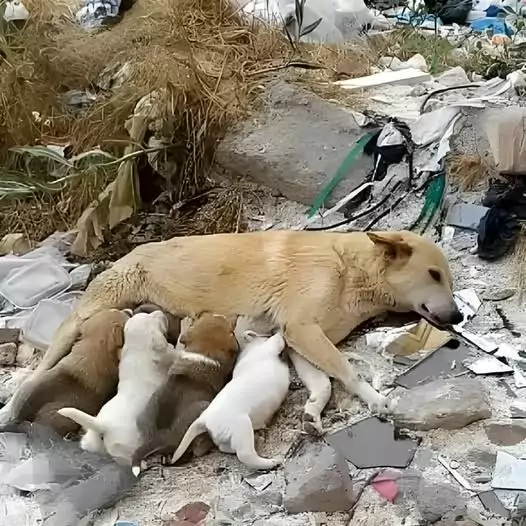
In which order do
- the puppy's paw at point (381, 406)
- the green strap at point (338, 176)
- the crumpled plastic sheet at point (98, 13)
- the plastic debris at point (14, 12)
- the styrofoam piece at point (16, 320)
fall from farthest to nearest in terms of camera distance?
the crumpled plastic sheet at point (98, 13) < the plastic debris at point (14, 12) < the green strap at point (338, 176) < the styrofoam piece at point (16, 320) < the puppy's paw at point (381, 406)

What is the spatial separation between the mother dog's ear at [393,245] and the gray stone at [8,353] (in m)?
1.25

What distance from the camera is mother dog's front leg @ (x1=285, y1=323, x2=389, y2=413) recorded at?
8.56ft

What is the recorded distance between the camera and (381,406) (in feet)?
8.46

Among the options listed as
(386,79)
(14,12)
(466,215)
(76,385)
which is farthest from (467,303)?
(14,12)

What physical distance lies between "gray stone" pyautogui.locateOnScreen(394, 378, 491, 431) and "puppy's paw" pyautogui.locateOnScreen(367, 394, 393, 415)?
24 mm

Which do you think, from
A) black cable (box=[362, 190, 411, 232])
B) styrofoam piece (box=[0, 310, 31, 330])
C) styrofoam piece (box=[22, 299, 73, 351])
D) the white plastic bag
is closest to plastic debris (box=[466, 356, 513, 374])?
black cable (box=[362, 190, 411, 232])

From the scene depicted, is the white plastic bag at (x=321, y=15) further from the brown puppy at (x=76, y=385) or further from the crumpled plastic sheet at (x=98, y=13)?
the brown puppy at (x=76, y=385)

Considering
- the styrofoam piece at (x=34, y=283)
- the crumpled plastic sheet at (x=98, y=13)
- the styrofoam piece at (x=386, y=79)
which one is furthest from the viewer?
the crumpled plastic sheet at (x=98, y=13)

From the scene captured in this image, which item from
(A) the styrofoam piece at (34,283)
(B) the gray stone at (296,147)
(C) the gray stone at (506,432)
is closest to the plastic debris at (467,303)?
(C) the gray stone at (506,432)

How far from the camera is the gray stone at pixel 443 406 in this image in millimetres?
2498

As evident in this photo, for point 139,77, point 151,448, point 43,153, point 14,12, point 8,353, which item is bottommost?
point 8,353

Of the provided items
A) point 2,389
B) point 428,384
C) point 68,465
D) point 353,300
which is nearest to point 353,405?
point 428,384

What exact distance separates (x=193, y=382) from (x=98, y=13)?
331 cm

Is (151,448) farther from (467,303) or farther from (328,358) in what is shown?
(467,303)
